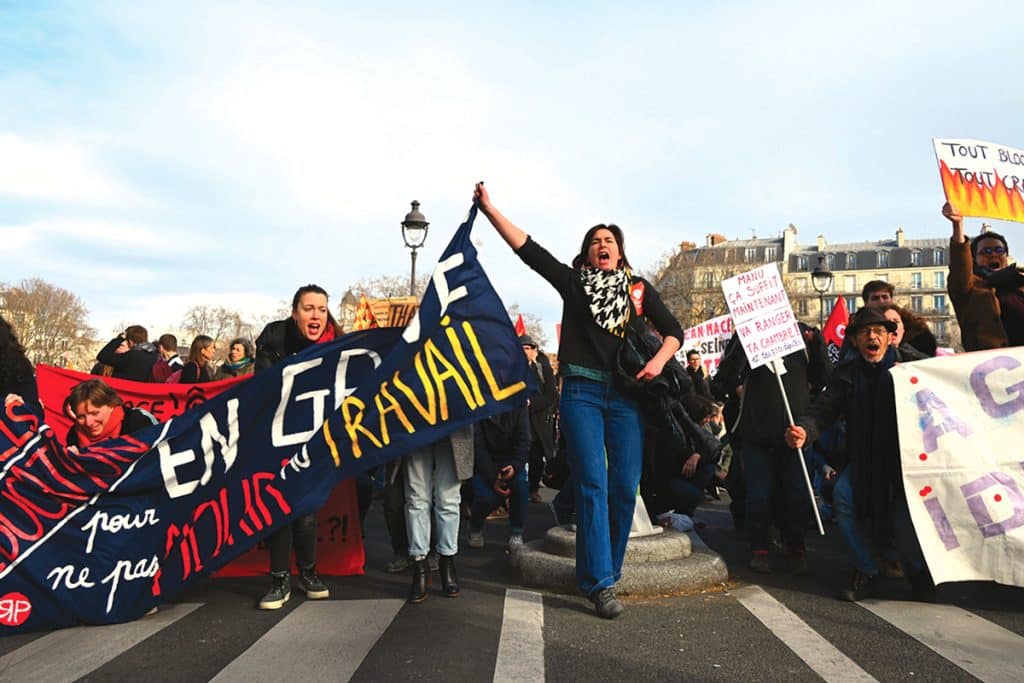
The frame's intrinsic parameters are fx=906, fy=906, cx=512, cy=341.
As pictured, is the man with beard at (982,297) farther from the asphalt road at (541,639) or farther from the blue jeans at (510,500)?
the blue jeans at (510,500)

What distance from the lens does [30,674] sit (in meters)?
3.72

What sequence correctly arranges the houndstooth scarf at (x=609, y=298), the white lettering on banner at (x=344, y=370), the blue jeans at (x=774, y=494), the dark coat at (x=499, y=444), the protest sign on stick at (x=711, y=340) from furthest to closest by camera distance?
the protest sign on stick at (x=711, y=340)
the dark coat at (x=499, y=444)
the blue jeans at (x=774, y=494)
the white lettering on banner at (x=344, y=370)
the houndstooth scarf at (x=609, y=298)

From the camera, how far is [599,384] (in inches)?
186

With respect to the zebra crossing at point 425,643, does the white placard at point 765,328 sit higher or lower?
higher

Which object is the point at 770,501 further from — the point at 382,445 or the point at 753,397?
the point at 382,445

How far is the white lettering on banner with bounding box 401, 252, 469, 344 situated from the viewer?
506 cm

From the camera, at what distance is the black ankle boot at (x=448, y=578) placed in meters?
5.00

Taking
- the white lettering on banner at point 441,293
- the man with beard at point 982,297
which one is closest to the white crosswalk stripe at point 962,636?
the man with beard at point 982,297

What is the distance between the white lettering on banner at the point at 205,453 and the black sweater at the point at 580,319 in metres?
1.84

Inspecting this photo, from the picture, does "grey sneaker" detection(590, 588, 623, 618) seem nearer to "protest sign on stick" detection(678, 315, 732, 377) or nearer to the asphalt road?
the asphalt road

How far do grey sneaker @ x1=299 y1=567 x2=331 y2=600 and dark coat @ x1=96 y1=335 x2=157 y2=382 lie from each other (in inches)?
172

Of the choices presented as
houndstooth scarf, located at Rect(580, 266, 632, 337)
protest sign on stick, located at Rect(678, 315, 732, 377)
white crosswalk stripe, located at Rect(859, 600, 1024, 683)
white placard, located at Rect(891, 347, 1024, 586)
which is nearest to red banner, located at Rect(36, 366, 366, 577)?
houndstooth scarf, located at Rect(580, 266, 632, 337)

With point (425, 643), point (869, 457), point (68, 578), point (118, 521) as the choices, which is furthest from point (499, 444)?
point (68, 578)

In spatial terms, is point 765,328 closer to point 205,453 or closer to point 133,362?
point 205,453
